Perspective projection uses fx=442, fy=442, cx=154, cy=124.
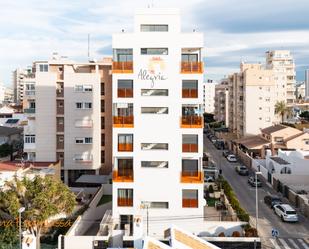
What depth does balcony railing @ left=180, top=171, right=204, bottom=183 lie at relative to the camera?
3438cm

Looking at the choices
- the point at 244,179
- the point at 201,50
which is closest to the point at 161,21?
the point at 201,50

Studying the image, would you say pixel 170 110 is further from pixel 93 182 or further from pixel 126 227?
pixel 93 182

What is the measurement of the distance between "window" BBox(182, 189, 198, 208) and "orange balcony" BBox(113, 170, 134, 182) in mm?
4301

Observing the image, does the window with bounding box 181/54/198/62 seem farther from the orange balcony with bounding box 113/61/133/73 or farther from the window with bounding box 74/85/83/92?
the window with bounding box 74/85/83/92

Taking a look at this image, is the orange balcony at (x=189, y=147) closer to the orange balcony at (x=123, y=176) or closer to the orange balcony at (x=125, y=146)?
the orange balcony at (x=125, y=146)

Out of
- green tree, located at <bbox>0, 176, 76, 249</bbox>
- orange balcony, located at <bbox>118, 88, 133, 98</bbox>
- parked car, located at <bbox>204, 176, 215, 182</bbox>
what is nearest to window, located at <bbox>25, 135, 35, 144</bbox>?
green tree, located at <bbox>0, 176, 76, 249</bbox>

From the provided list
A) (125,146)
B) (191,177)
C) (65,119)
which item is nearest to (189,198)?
(191,177)

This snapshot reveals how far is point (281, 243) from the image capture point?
32344 mm

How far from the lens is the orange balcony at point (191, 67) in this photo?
34625 mm

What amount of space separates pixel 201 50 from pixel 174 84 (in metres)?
3.63

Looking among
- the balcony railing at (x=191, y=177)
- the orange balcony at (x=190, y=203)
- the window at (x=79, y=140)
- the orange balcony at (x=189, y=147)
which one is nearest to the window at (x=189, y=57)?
the orange balcony at (x=189, y=147)

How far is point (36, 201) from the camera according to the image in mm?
30469

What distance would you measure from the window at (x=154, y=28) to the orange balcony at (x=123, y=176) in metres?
11.3

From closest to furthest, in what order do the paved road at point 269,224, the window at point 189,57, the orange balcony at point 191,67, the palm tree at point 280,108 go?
the paved road at point 269,224, the orange balcony at point 191,67, the window at point 189,57, the palm tree at point 280,108
